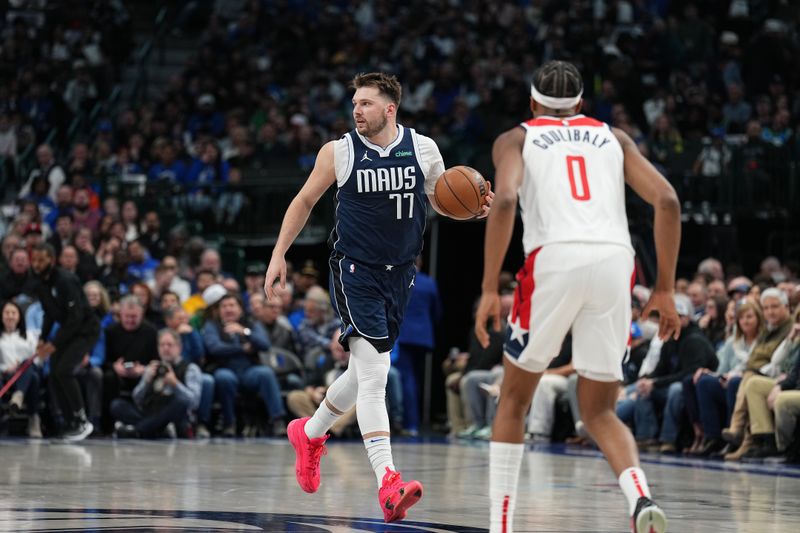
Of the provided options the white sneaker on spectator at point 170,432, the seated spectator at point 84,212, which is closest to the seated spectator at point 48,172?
the seated spectator at point 84,212

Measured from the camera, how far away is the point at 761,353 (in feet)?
42.3

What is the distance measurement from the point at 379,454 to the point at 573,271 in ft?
6.31

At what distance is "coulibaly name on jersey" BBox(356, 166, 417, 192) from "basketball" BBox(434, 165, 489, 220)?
168mm

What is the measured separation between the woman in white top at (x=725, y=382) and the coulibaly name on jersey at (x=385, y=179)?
632 cm

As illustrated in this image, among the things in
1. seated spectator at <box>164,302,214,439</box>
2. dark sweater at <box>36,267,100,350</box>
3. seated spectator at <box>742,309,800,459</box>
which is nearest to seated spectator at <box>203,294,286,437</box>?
seated spectator at <box>164,302,214,439</box>

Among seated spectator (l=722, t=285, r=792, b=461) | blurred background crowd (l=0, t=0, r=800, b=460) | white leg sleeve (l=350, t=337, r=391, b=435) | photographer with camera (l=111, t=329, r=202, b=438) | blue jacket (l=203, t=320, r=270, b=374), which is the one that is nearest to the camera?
white leg sleeve (l=350, t=337, r=391, b=435)

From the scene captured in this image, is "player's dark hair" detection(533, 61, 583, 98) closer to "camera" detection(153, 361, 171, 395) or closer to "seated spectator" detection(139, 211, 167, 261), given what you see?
"camera" detection(153, 361, 171, 395)

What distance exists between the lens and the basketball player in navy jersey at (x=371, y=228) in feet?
24.4

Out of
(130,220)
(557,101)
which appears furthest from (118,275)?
(557,101)

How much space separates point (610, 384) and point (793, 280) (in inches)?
387

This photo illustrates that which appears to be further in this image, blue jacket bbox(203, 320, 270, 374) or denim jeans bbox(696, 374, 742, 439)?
blue jacket bbox(203, 320, 270, 374)

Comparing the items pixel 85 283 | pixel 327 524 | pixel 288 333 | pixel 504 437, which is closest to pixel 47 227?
pixel 85 283

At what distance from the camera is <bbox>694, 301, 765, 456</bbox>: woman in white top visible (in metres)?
13.0

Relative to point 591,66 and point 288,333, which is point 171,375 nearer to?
point 288,333
